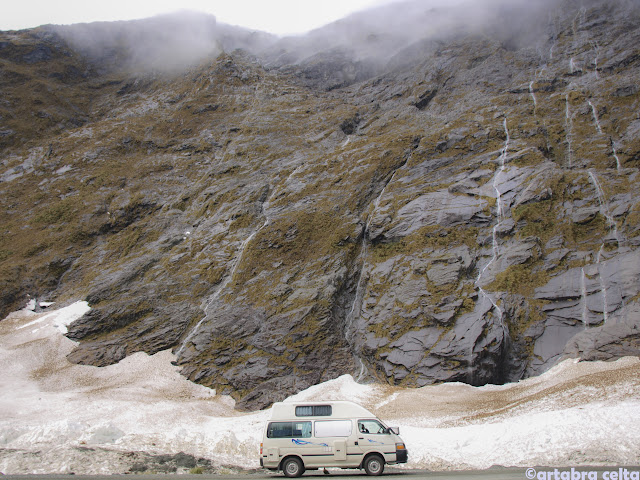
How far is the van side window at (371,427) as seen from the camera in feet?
47.4

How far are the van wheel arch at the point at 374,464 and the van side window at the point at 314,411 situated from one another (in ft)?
6.11

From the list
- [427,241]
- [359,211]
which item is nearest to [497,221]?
[427,241]

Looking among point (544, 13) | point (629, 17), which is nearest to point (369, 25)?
point (544, 13)

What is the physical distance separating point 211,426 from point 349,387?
8.90m

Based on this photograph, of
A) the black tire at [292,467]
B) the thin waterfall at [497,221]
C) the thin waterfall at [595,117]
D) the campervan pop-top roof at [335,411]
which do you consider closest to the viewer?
the black tire at [292,467]

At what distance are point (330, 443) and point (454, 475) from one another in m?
3.97

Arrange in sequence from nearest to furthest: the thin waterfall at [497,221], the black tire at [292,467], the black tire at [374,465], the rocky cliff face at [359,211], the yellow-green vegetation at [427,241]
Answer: the black tire at [374,465]
the black tire at [292,467]
the rocky cliff face at [359,211]
the thin waterfall at [497,221]
the yellow-green vegetation at [427,241]

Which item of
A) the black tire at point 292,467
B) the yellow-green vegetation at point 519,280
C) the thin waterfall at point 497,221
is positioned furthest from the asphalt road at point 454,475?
the yellow-green vegetation at point 519,280

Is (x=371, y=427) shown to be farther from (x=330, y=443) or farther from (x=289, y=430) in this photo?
(x=289, y=430)

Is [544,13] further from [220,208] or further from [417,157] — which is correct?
[220,208]

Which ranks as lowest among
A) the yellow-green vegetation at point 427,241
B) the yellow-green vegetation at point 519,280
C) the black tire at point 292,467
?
the black tire at point 292,467

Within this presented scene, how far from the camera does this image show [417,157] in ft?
141

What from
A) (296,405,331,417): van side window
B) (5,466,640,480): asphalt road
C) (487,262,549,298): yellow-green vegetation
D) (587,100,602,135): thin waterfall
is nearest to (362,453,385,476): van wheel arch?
(5,466,640,480): asphalt road

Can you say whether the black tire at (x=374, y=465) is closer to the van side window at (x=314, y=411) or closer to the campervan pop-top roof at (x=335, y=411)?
the campervan pop-top roof at (x=335, y=411)
